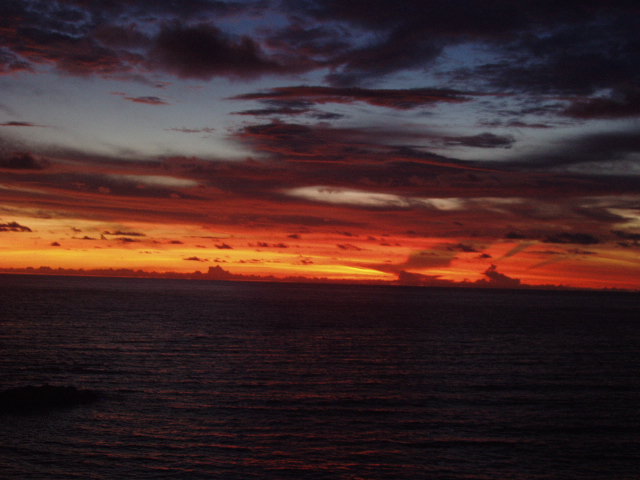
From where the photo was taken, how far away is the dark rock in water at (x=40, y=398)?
42.3 m

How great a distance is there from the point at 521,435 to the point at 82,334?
2746 inches

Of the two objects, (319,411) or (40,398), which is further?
(40,398)

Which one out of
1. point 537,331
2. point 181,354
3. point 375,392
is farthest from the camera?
point 537,331

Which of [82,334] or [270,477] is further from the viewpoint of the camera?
[82,334]

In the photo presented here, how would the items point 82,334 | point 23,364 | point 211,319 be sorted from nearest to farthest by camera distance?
point 23,364, point 82,334, point 211,319

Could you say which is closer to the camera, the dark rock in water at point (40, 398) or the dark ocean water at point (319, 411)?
the dark ocean water at point (319, 411)

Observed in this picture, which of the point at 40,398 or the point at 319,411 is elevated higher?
the point at 319,411

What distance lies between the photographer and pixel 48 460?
32.3m

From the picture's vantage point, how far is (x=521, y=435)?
127ft

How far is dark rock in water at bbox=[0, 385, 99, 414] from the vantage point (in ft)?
139

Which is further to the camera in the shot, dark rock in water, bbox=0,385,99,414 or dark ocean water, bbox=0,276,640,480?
dark rock in water, bbox=0,385,99,414

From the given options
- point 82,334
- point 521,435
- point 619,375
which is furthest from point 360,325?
point 521,435

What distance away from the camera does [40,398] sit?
43.9m

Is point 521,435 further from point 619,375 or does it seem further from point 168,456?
point 619,375
